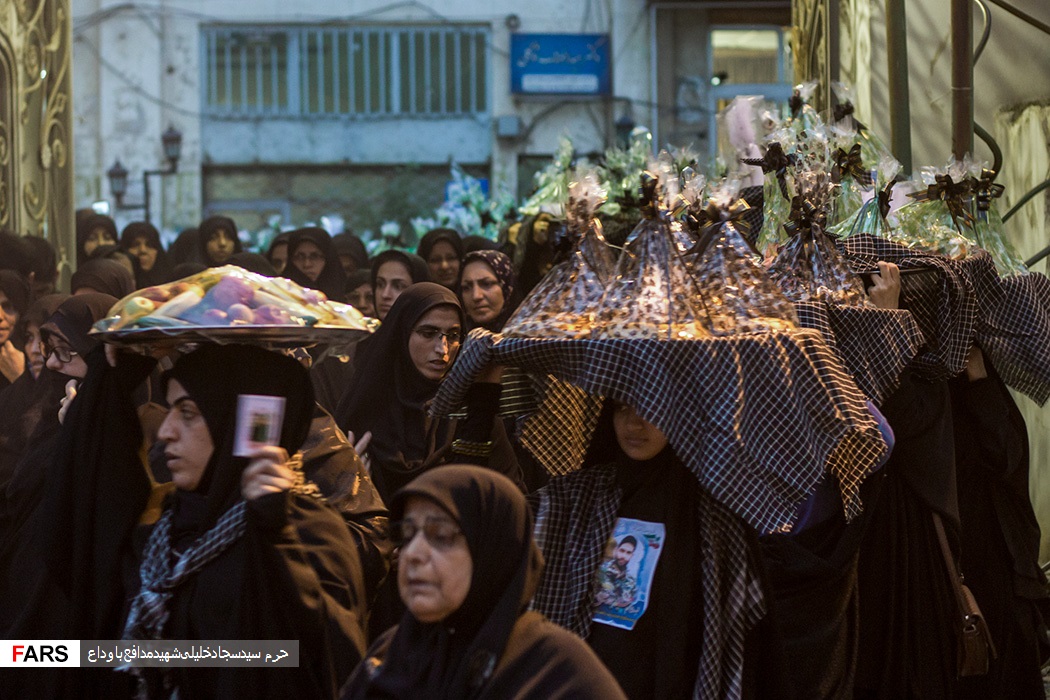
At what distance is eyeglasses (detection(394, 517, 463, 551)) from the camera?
2838 millimetres

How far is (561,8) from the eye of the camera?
25.3 meters

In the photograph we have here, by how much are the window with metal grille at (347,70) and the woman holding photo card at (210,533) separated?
74.0ft

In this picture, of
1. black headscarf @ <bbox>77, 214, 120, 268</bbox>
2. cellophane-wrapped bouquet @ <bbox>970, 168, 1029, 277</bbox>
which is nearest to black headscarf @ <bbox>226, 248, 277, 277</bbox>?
black headscarf @ <bbox>77, 214, 120, 268</bbox>

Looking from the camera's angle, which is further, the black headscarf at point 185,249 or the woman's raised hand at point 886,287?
the black headscarf at point 185,249

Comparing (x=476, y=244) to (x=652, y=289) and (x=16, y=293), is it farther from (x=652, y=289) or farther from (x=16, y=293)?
(x=652, y=289)

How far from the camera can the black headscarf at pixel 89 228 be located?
11109 millimetres

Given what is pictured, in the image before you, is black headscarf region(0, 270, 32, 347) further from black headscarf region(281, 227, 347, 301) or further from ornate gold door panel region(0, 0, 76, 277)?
black headscarf region(281, 227, 347, 301)

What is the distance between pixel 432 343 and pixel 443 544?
265 cm

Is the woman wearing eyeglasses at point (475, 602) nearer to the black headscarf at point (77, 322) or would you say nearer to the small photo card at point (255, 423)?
the small photo card at point (255, 423)

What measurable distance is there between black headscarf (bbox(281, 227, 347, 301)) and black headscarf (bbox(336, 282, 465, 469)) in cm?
414

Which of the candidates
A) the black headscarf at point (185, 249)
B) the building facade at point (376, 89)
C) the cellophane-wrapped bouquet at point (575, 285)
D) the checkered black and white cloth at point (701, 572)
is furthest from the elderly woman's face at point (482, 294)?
the building facade at point (376, 89)

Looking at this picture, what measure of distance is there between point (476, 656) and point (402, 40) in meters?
24.4

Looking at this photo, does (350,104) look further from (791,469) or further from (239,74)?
(791,469)

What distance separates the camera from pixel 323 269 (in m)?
9.81
